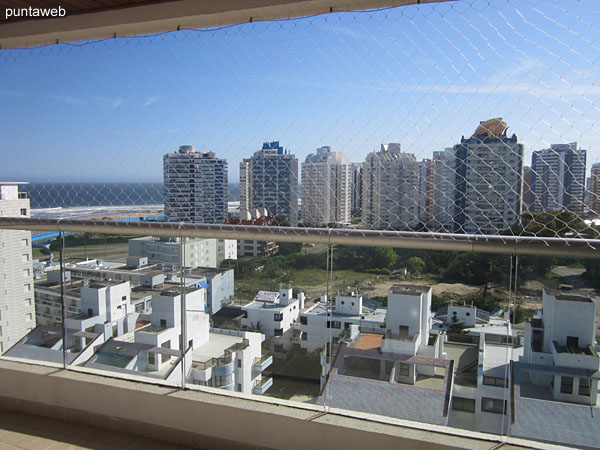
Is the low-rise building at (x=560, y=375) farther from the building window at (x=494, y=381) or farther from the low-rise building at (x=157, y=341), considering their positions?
the low-rise building at (x=157, y=341)

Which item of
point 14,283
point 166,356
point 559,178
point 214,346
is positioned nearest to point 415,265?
point 559,178

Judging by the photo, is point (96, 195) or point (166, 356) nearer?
point (166, 356)

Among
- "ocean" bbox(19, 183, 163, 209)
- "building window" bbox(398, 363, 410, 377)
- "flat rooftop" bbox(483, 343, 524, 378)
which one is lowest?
"building window" bbox(398, 363, 410, 377)

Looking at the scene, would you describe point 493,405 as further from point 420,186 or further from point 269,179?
point 269,179

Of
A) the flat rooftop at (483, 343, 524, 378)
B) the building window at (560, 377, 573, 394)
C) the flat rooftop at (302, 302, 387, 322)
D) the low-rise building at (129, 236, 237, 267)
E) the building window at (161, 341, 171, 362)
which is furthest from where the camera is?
the building window at (161, 341, 171, 362)

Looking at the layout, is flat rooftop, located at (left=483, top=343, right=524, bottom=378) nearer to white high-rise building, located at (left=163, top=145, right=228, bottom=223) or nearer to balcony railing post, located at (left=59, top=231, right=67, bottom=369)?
white high-rise building, located at (left=163, top=145, right=228, bottom=223)

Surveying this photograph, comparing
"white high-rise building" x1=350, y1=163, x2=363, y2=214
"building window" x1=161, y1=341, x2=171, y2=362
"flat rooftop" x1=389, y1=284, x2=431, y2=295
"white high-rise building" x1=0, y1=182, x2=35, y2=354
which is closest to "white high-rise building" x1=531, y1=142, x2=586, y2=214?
"flat rooftop" x1=389, y1=284, x2=431, y2=295
